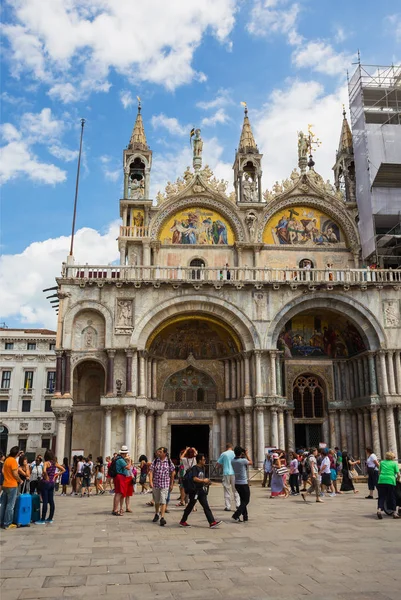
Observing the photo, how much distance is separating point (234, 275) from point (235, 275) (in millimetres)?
243

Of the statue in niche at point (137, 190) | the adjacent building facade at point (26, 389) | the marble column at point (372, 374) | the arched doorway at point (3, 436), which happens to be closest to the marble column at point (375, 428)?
the marble column at point (372, 374)

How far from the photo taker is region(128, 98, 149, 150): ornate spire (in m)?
32.3

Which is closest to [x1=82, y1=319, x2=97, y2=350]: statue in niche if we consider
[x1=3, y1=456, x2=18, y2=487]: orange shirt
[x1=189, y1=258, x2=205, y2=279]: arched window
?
[x1=189, y1=258, x2=205, y2=279]: arched window

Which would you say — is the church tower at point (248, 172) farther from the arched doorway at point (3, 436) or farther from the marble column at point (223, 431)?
the arched doorway at point (3, 436)

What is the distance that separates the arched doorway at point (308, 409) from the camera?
2925 cm

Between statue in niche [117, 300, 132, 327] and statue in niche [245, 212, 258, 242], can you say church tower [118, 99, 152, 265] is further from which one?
statue in niche [245, 212, 258, 242]

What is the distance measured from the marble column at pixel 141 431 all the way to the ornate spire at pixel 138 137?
15.0 meters

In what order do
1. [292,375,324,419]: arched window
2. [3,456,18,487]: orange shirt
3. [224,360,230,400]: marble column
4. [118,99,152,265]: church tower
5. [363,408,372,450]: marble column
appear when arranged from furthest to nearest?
1. [118,99,152,265]: church tower
2. [292,375,324,419]: arched window
3. [224,360,230,400]: marble column
4. [363,408,372,450]: marble column
5. [3,456,18,487]: orange shirt

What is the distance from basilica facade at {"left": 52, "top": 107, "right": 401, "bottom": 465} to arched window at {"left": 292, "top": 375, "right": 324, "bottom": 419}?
57 mm

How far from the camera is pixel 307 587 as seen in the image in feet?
22.9

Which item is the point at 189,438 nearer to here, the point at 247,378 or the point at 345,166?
the point at 247,378

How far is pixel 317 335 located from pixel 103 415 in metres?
11.8

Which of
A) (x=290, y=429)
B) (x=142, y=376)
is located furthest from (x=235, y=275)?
(x=290, y=429)

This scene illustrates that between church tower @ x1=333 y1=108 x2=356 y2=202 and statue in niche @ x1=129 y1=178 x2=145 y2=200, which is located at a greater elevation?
church tower @ x1=333 y1=108 x2=356 y2=202
